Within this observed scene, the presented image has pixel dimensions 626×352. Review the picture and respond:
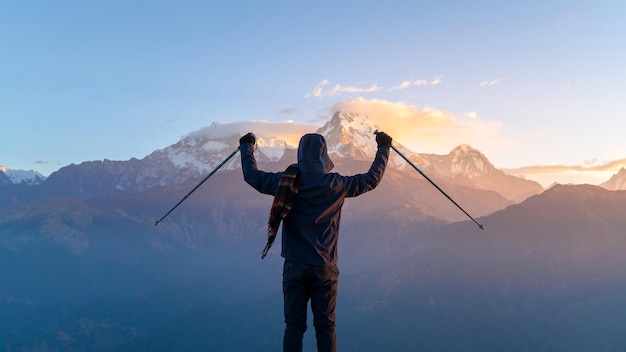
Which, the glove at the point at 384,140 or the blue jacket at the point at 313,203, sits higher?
the glove at the point at 384,140

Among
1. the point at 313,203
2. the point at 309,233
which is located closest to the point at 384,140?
the point at 313,203

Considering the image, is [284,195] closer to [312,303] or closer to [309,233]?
[309,233]

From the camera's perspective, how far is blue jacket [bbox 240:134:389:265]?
812 centimetres

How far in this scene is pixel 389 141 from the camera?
923 cm

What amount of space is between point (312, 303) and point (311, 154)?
2264 millimetres

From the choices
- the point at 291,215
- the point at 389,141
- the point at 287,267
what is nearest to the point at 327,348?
the point at 287,267

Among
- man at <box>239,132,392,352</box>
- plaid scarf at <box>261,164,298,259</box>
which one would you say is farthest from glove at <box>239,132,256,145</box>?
plaid scarf at <box>261,164,298,259</box>

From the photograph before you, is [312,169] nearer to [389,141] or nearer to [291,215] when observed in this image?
[291,215]

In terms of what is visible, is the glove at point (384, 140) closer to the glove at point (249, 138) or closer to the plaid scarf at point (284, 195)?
the plaid scarf at point (284, 195)

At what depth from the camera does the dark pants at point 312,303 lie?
314 inches

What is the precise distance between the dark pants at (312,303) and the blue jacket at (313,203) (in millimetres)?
Result: 177

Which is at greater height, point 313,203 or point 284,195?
point 284,195

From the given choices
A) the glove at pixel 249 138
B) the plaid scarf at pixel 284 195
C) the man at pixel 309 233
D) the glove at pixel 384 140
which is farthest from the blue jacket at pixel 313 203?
the glove at pixel 384 140

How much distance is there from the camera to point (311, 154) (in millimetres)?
8383
